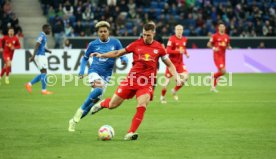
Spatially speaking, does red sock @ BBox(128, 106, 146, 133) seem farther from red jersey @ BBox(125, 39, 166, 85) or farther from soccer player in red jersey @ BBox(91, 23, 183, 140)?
red jersey @ BBox(125, 39, 166, 85)

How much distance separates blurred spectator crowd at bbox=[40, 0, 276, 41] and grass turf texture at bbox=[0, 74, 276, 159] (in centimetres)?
1381

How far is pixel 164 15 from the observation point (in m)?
37.9

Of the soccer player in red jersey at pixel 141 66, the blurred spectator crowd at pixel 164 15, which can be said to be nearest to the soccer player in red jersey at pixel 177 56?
the soccer player in red jersey at pixel 141 66

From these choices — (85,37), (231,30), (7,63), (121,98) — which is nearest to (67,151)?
(121,98)

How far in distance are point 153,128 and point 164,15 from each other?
82.2 ft

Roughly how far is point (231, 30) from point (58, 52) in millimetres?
11461

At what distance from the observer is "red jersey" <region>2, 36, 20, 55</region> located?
2769 centimetres

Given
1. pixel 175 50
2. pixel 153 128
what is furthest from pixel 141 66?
pixel 175 50

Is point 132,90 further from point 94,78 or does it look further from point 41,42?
point 41,42

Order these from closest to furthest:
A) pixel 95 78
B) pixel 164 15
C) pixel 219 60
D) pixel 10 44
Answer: pixel 95 78, pixel 219 60, pixel 10 44, pixel 164 15

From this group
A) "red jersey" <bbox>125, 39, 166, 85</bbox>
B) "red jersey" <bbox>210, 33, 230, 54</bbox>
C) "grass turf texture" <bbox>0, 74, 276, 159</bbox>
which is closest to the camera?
"grass turf texture" <bbox>0, 74, 276, 159</bbox>

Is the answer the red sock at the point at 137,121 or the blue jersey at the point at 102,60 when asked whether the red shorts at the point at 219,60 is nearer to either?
the blue jersey at the point at 102,60

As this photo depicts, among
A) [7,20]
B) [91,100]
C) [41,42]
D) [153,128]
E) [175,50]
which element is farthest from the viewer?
[7,20]

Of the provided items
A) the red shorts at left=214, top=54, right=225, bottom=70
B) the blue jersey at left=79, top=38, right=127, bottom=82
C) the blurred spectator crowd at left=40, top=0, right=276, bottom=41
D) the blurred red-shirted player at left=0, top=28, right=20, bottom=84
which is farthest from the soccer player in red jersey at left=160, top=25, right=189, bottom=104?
the blurred spectator crowd at left=40, top=0, right=276, bottom=41
